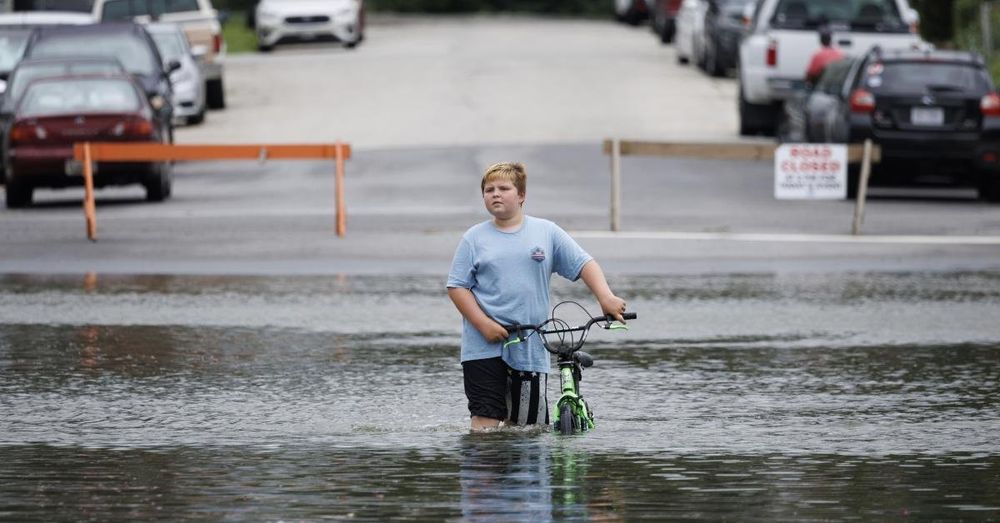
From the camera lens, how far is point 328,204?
23.5m

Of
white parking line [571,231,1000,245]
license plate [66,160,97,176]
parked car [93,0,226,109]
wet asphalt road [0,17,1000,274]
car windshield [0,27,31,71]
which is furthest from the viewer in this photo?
parked car [93,0,226,109]

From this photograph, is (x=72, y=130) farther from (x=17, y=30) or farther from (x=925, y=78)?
(x=925, y=78)

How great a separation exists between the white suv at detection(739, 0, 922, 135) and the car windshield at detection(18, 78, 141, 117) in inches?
360

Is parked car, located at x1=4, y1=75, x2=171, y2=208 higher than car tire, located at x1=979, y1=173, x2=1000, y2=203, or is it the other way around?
parked car, located at x1=4, y1=75, x2=171, y2=208

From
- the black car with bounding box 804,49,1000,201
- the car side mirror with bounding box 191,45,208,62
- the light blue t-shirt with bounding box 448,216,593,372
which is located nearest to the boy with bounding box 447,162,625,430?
the light blue t-shirt with bounding box 448,216,593,372

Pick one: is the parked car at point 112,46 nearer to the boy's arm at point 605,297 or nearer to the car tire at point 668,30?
the boy's arm at point 605,297

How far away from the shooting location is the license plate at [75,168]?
21.8m

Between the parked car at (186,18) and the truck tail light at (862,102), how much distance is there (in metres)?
14.4

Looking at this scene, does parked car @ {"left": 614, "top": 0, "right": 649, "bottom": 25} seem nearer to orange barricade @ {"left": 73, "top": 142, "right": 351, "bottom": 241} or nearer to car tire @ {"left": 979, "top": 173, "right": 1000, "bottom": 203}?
car tire @ {"left": 979, "top": 173, "right": 1000, "bottom": 203}

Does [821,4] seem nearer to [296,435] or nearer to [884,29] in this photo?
[884,29]

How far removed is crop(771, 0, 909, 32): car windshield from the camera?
2866cm

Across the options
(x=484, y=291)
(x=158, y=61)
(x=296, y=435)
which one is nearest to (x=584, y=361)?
(x=484, y=291)

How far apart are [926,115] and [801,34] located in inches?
245

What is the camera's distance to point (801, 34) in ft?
94.3
